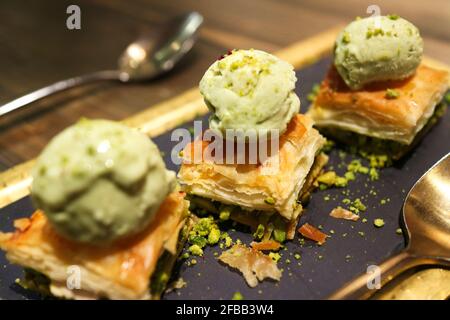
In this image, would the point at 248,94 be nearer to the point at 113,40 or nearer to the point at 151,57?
the point at 151,57

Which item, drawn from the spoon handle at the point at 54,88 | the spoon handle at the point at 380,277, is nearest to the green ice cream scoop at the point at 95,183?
the spoon handle at the point at 380,277

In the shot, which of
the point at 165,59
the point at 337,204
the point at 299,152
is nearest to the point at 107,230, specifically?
the point at 299,152

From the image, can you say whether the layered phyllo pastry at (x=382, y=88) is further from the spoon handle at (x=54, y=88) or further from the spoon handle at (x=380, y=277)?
the spoon handle at (x=54, y=88)

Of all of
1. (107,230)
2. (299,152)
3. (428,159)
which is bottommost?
(428,159)

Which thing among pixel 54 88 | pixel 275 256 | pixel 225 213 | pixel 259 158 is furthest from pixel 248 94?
pixel 54 88

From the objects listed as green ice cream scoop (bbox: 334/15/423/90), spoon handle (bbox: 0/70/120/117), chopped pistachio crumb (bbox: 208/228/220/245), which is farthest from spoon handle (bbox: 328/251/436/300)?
spoon handle (bbox: 0/70/120/117)

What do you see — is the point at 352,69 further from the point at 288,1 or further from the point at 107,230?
the point at 288,1
